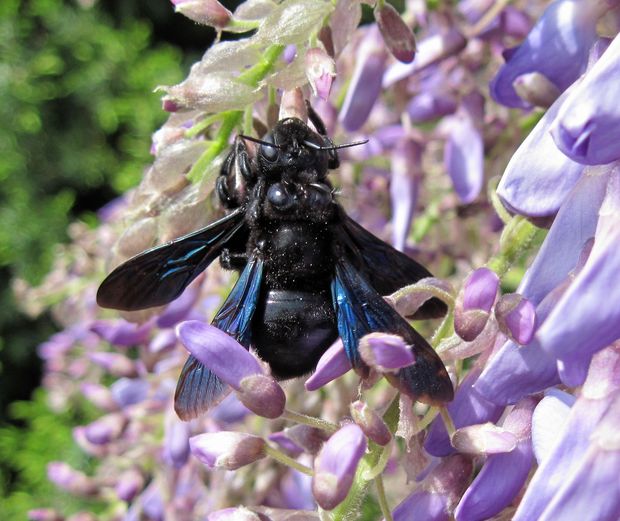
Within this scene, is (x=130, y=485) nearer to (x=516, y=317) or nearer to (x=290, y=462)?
(x=290, y=462)

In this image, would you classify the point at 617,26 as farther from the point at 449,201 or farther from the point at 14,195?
the point at 14,195

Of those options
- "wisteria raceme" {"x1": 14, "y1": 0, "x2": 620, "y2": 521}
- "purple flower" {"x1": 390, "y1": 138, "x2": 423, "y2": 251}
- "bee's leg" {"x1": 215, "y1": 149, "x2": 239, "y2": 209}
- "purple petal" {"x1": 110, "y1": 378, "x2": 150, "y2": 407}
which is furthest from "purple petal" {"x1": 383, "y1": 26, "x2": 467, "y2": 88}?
"purple petal" {"x1": 110, "y1": 378, "x2": 150, "y2": 407}

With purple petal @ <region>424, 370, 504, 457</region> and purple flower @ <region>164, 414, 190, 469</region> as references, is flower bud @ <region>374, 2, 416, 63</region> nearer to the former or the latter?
purple petal @ <region>424, 370, 504, 457</region>

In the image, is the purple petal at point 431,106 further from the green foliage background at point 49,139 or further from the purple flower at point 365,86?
the green foliage background at point 49,139

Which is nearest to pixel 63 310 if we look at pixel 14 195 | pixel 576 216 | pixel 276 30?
pixel 276 30

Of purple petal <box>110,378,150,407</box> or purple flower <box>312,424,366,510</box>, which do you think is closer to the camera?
purple flower <box>312,424,366,510</box>

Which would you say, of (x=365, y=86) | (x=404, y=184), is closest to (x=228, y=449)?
(x=365, y=86)
